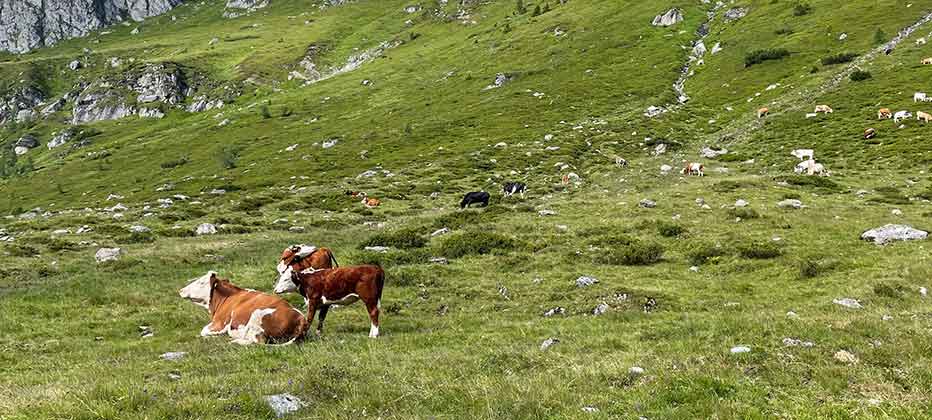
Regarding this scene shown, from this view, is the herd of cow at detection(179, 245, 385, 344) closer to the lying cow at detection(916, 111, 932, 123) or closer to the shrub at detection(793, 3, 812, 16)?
the lying cow at detection(916, 111, 932, 123)

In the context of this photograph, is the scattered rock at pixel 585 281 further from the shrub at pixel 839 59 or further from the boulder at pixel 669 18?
the boulder at pixel 669 18

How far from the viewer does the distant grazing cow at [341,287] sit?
44.5 ft

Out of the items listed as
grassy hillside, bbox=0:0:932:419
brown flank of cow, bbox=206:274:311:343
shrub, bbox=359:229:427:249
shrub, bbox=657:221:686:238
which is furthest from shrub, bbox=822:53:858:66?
brown flank of cow, bbox=206:274:311:343

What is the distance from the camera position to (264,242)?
3078cm

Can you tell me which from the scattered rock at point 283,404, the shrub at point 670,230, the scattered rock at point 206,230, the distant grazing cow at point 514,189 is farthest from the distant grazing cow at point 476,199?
the scattered rock at point 283,404

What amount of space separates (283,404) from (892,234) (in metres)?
23.7

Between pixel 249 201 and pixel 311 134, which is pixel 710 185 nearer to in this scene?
pixel 249 201

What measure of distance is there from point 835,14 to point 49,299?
418 feet

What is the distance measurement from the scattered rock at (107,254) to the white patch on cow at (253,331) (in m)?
17.3

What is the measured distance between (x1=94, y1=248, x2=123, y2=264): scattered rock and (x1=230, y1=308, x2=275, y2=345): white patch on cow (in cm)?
1726

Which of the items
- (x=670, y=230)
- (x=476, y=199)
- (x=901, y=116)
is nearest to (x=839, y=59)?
(x=901, y=116)

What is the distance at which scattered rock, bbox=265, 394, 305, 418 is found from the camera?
8156 millimetres

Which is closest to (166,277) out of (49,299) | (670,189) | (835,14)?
(49,299)

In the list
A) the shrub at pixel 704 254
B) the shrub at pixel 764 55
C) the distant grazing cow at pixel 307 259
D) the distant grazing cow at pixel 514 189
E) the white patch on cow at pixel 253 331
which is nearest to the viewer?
the white patch on cow at pixel 253 331
